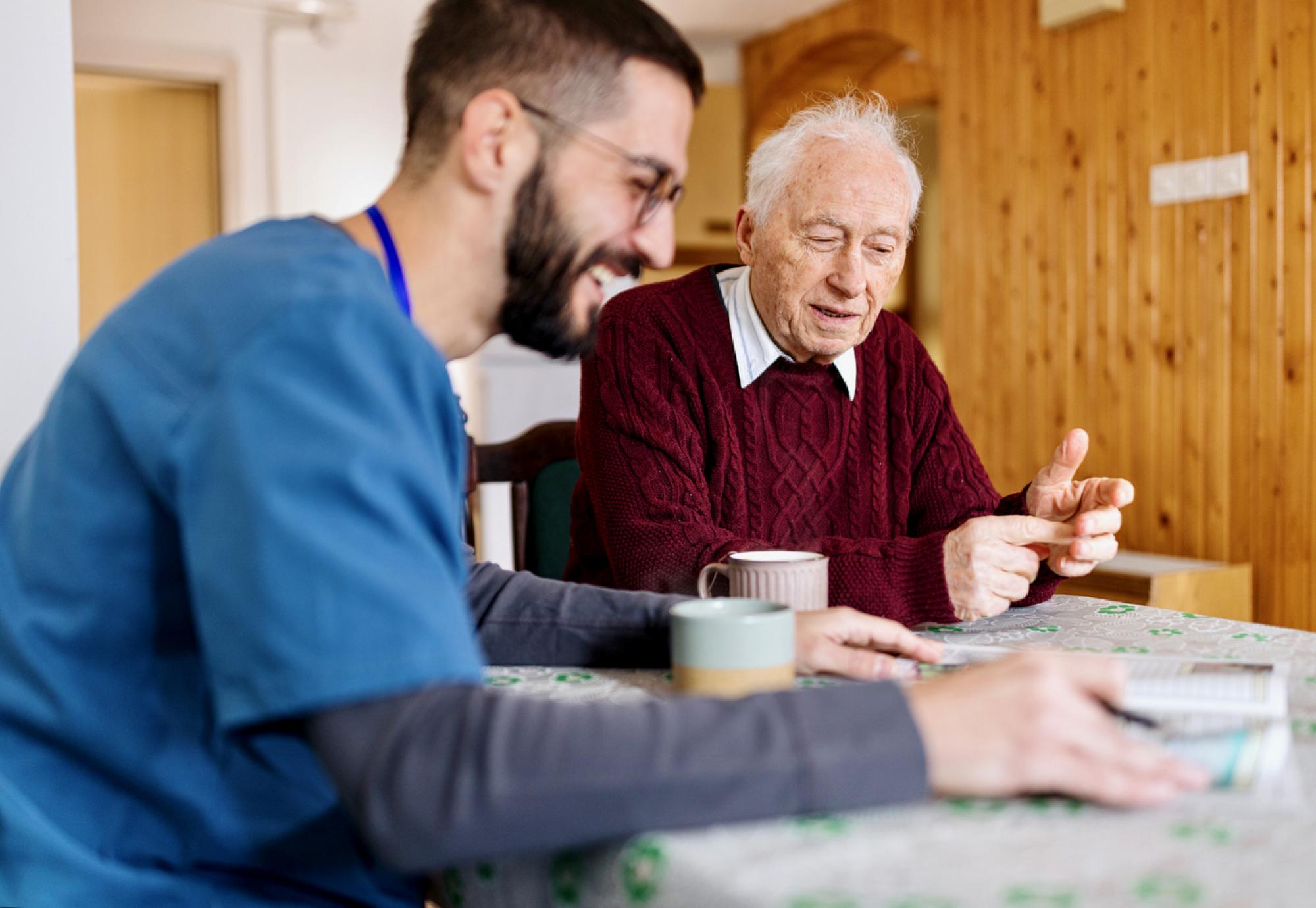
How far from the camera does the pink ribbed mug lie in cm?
107

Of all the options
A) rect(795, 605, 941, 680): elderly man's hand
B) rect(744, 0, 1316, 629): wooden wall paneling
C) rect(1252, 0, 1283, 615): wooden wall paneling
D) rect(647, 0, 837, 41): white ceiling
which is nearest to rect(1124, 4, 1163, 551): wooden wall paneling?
rect(744, 0, 1316, 629): wooden wall paneling

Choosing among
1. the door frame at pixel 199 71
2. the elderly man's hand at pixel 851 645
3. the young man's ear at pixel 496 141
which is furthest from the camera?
the door frame at pixel 199 71

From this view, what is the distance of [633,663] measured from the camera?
3.44 feet

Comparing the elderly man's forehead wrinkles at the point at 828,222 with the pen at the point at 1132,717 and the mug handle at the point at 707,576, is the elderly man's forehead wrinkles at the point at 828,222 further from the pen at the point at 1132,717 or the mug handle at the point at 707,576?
the pen at the point at 1132,717

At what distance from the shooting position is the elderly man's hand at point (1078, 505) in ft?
4.11

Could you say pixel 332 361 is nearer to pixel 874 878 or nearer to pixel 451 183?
pixel 451 183

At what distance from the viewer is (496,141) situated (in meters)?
0.85

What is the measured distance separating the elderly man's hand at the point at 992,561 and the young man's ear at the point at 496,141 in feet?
2.11

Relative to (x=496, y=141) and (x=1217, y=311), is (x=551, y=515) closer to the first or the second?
(x=496, y=141)

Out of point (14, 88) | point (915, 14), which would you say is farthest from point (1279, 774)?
point (915, 14)

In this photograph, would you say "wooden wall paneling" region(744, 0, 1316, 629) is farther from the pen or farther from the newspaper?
the pen

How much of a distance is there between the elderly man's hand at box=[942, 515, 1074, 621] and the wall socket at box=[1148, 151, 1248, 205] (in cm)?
263

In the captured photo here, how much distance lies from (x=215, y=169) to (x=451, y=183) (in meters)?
4.48

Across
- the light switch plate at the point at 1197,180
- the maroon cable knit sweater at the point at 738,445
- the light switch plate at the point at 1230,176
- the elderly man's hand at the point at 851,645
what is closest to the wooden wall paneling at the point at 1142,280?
the light switch plate at the point at 1197,180
